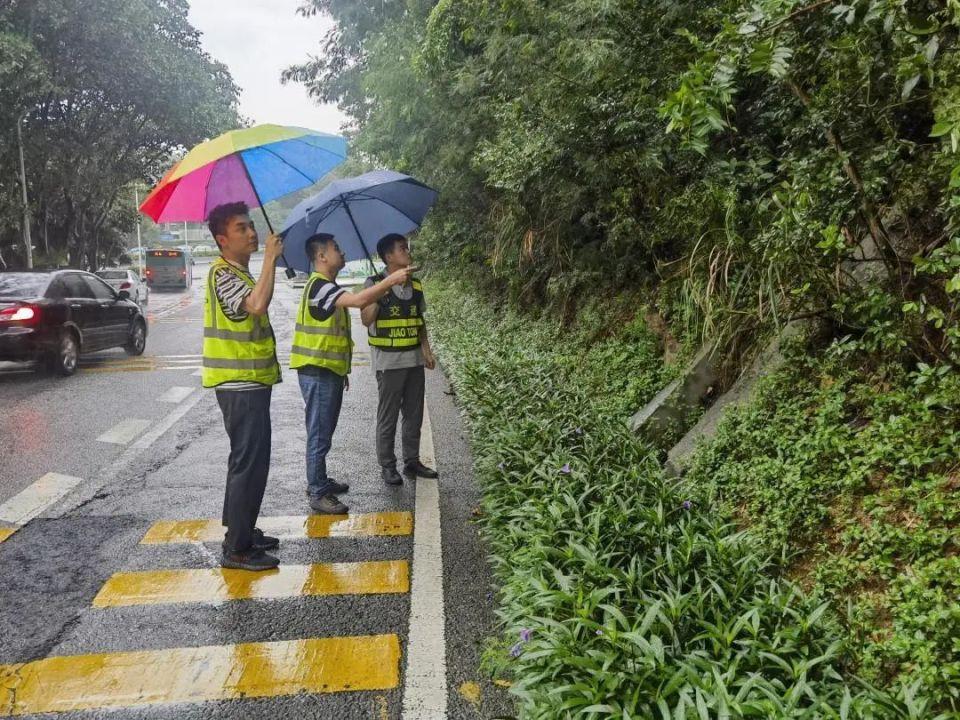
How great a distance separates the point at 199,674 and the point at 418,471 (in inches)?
110

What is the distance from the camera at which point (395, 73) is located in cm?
1226

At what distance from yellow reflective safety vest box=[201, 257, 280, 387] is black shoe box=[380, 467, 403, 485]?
6.02 ft

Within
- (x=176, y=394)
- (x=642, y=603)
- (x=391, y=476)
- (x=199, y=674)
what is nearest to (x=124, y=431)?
(x=176, y=394)

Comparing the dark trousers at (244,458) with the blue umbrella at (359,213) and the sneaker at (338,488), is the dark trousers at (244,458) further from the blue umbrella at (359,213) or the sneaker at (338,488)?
the blue umbrella at (359,213)

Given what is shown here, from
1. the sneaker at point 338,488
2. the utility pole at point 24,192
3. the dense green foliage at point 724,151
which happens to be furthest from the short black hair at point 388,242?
the utility pole at point 24,192

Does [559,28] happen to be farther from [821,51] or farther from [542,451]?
[542,451]

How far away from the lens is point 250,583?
3998 millimetres

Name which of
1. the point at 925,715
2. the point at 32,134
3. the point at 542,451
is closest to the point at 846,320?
the point at 542,451

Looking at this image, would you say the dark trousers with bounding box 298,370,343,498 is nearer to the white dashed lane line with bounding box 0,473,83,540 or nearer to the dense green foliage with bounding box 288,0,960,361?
the white dashed lane line with bounding box 0,473,83,540

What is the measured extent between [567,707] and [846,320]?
277 centimetres

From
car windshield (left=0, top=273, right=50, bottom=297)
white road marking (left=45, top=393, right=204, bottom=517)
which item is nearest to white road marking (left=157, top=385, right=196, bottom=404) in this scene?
white road marking (left=45, top=393, right=204, bottom=517)

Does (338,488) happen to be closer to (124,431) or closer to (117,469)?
(117,469)

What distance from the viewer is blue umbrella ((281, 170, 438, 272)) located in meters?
5.13

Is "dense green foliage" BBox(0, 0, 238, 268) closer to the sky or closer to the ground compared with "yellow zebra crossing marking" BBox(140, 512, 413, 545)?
closer to the sky
